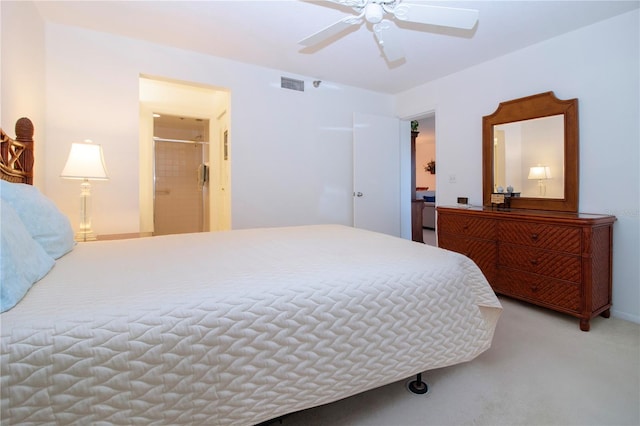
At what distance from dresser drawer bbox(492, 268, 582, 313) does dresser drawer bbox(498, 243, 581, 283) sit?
5 cm

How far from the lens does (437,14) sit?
180 cm

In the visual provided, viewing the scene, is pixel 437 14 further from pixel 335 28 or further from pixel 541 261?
pixel 541 261

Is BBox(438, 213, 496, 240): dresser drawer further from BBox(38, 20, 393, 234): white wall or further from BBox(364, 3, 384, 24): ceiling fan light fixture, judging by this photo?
BBox(364, 3, 384, 24): ceiling fan light fixture

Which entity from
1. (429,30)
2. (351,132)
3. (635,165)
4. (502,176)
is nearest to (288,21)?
(429,30)

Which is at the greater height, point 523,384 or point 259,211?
point 259,211

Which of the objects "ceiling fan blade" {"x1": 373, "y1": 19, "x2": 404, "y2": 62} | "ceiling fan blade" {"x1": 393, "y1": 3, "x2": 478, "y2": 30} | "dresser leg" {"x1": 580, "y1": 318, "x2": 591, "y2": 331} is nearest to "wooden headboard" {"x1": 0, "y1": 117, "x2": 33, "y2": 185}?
"ceiling fan blade" {"x1": 373, "y1": 19, "x2": 404, "y2": 62}

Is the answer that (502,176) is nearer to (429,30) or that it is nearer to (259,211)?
(429,30)

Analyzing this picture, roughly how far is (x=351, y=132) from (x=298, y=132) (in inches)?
32.7

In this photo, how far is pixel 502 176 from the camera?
3.11 m

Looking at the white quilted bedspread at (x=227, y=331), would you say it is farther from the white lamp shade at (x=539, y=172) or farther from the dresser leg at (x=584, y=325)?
the white lamp shade at (x=539, y=172)

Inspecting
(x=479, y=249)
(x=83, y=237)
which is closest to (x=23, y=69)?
(x=83, y=237)

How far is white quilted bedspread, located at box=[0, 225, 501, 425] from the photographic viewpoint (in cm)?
73

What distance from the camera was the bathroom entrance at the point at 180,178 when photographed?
5.20 metres

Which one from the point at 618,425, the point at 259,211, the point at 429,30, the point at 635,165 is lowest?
the point at 618,425
